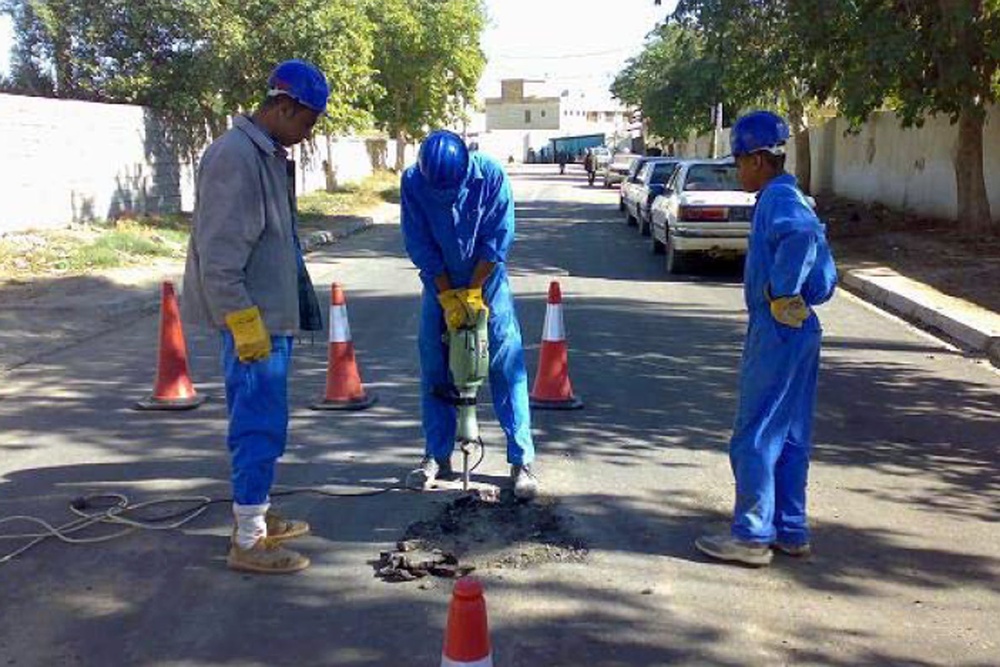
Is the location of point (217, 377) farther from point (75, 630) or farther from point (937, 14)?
point (937, 14)

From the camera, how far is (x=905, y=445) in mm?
6352

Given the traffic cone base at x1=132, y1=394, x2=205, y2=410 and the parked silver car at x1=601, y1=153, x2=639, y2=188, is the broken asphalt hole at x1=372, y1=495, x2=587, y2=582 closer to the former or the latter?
the traffic cone base at x1=132, y1=394, x2=205, y2=410

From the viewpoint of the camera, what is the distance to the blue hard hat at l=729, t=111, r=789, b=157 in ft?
13.9

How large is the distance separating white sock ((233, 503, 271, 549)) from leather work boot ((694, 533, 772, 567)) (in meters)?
1.88

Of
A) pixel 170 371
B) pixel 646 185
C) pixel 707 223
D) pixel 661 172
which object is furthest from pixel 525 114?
pixel 170 371

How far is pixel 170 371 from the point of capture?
7211mm

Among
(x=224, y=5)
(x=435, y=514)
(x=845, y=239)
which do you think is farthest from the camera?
(x=224, y=5)

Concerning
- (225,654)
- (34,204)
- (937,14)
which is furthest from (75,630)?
(937,14)

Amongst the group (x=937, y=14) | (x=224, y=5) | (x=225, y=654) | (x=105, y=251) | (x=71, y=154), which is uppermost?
(x=224, y=5)

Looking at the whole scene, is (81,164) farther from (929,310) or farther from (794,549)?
(794,549)

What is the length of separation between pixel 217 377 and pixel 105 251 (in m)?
7.69

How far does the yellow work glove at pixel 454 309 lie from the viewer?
16.0 feet

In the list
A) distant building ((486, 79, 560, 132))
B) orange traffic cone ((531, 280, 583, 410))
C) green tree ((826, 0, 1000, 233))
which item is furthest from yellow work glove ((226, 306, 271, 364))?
distant building ((486, 79, 560, 132))

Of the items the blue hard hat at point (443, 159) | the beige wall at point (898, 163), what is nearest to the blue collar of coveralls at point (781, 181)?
the blue hard hat at point (443, 159)
